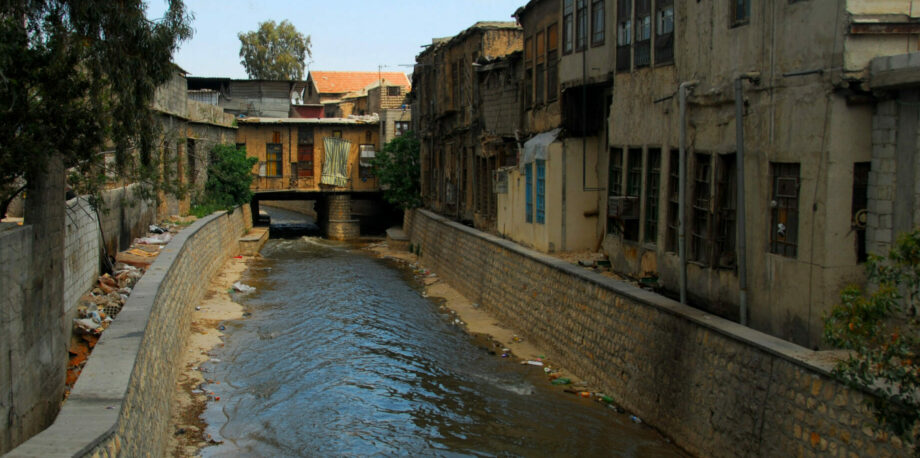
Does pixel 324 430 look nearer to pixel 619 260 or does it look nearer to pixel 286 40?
pixel 619 260

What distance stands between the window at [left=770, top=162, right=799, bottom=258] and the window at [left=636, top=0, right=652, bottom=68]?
4728mm

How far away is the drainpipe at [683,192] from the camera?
12.3 meters

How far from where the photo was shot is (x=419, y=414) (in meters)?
12.9

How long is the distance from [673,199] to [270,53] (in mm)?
55241

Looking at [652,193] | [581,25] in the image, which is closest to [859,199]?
[652,193]

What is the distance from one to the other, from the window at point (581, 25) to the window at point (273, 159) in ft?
82.1

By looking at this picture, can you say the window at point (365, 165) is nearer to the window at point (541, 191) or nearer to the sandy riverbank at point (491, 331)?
the sandy riverbank at point (491, 331)

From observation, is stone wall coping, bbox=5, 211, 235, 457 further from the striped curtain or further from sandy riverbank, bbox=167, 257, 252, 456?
the striped curtain

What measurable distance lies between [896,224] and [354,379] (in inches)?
356

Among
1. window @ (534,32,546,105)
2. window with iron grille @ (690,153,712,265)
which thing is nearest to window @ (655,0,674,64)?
window with iron grille @ (690,153,712,265)

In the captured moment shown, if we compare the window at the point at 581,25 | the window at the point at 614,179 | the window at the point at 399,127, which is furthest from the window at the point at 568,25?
the window at the point at 399,127

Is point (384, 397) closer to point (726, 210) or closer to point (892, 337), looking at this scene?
point (726, 210)

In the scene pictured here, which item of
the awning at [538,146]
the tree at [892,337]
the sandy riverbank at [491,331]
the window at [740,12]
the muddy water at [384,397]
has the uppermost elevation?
the window at [740,12]

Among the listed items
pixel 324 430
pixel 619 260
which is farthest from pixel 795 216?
pixel 324 430
